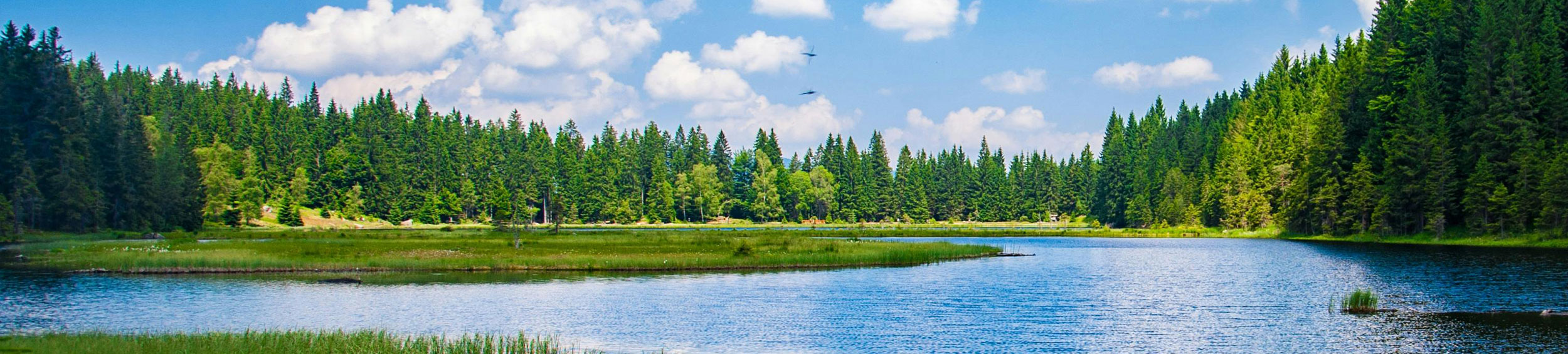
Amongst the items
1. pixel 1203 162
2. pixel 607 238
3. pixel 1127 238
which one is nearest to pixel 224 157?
pixel 607 238

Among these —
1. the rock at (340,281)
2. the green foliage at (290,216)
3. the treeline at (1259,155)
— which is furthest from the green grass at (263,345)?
the green foliage at (290,216)

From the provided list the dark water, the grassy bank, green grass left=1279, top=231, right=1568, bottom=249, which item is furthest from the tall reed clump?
green grass left=1279, top=231, right=1568, bottom=249

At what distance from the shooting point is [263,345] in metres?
27.8

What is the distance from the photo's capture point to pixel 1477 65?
90.7 m

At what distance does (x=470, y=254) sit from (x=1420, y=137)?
78316 millimetres

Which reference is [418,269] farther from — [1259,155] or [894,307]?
[1259,155]

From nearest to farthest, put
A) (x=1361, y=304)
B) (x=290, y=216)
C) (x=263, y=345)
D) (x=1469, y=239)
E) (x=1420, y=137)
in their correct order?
(x=263, y=345), (x=1361, y=304), (x=1469, y=239), (x=1420, y=137), (x=290, y=216)

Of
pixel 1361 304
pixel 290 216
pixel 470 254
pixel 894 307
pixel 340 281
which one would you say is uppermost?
pixel 290 216

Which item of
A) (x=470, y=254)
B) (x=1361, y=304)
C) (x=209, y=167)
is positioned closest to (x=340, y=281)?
(x=470, y=254)

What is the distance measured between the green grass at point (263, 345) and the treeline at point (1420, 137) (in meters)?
80.2

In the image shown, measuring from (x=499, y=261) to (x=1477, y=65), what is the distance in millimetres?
79626

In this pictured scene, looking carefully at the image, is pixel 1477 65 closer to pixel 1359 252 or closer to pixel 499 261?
pixel 1359 252

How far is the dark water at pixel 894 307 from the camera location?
34844mm

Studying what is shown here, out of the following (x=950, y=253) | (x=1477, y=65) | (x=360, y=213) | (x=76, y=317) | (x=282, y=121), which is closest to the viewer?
(x=76, y=317)
